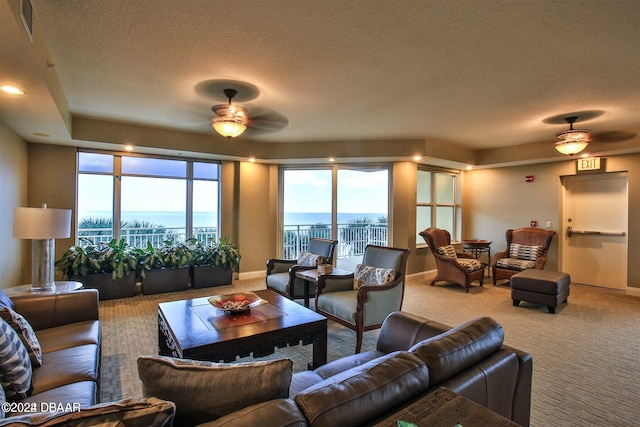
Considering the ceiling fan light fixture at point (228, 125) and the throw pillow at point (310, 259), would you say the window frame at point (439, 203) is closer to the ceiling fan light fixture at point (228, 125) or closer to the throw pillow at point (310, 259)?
the throw pillow at point (310, 259)

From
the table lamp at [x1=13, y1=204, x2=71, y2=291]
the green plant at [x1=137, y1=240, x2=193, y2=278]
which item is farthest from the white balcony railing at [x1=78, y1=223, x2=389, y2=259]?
the table lamp at [x1=13, y1=204, x2=71, y2=291]

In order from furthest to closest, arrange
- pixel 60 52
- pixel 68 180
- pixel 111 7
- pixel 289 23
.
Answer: pixel 68 180 < pixel 60 52 < pixel 289 23 < pixel 111 7

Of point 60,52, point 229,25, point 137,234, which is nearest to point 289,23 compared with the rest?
point 229,25

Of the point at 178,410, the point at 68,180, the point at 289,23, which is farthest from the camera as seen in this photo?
the point at 68,180

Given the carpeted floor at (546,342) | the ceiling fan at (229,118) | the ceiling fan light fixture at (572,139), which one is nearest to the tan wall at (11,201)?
the carpeted floor at (546,342)

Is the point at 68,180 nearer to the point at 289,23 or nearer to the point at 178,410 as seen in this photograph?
the point at 289,23

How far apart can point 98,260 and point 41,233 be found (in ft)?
6.69

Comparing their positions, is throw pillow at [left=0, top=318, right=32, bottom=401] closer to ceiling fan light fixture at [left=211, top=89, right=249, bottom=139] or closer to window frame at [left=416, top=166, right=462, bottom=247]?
ceiling fan light fixture at [left=211, top=89, right=249, bottom=139]

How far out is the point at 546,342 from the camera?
326 centimetres

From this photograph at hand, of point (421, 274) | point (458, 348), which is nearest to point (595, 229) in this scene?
point (421, 274)

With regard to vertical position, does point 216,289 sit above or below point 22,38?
below

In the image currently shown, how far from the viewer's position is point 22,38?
1.94 m

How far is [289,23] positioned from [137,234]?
4869 millimetres

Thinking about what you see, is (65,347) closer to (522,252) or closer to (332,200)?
(332,200)
